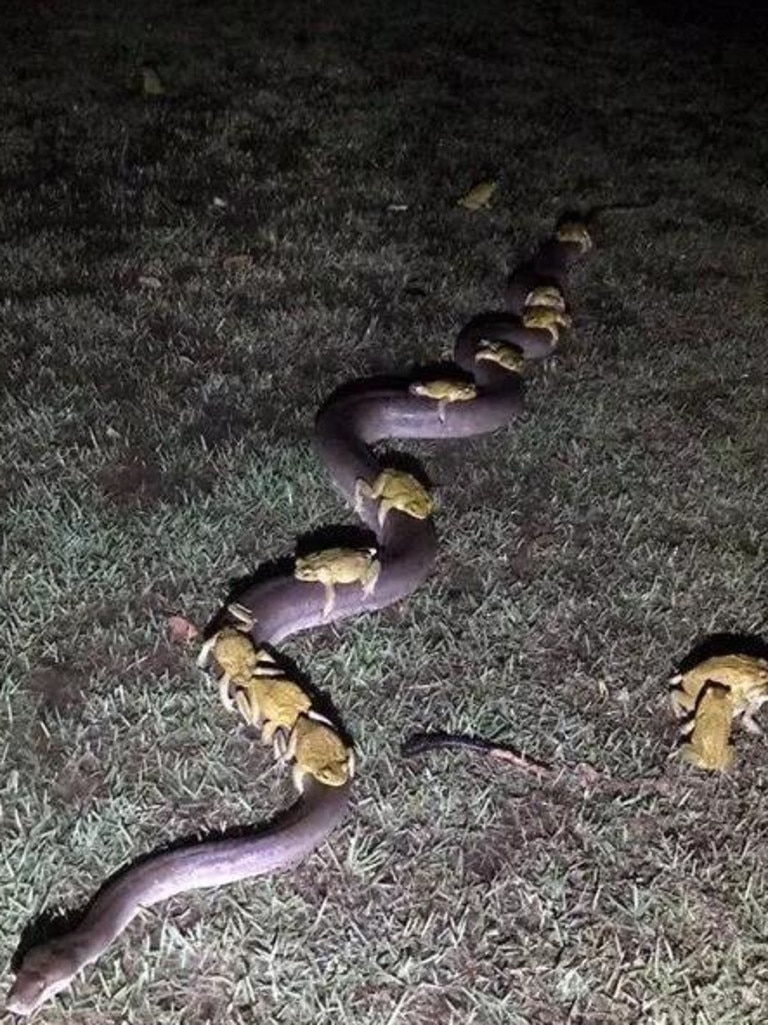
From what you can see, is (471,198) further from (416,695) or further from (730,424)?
(416,695)

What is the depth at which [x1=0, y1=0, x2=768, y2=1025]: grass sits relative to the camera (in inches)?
139

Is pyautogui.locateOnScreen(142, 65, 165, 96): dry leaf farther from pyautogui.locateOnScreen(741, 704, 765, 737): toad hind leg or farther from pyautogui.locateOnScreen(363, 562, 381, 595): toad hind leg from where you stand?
pyautogui.locateOnScreen(741, 704, 765, 737): toad hind leg

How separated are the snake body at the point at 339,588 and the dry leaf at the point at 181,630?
15cm

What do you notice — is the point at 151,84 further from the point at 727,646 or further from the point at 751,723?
the point at 751,723

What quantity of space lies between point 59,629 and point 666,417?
328 centimetres

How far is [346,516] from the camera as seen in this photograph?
5.16 metres

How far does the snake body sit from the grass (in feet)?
0.35

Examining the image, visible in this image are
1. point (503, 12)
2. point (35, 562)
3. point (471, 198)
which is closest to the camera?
point (35, 562)

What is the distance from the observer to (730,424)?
6059 mm

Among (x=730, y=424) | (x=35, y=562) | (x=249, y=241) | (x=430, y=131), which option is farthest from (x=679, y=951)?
(x=430, y=131)

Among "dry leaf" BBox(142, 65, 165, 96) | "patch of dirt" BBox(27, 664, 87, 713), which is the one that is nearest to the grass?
"patch of dirt" BBox(27, 664, 87, 713)

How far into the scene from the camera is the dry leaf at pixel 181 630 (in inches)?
175

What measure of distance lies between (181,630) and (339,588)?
2.06 ft

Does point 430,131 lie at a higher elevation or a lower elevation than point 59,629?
higher
